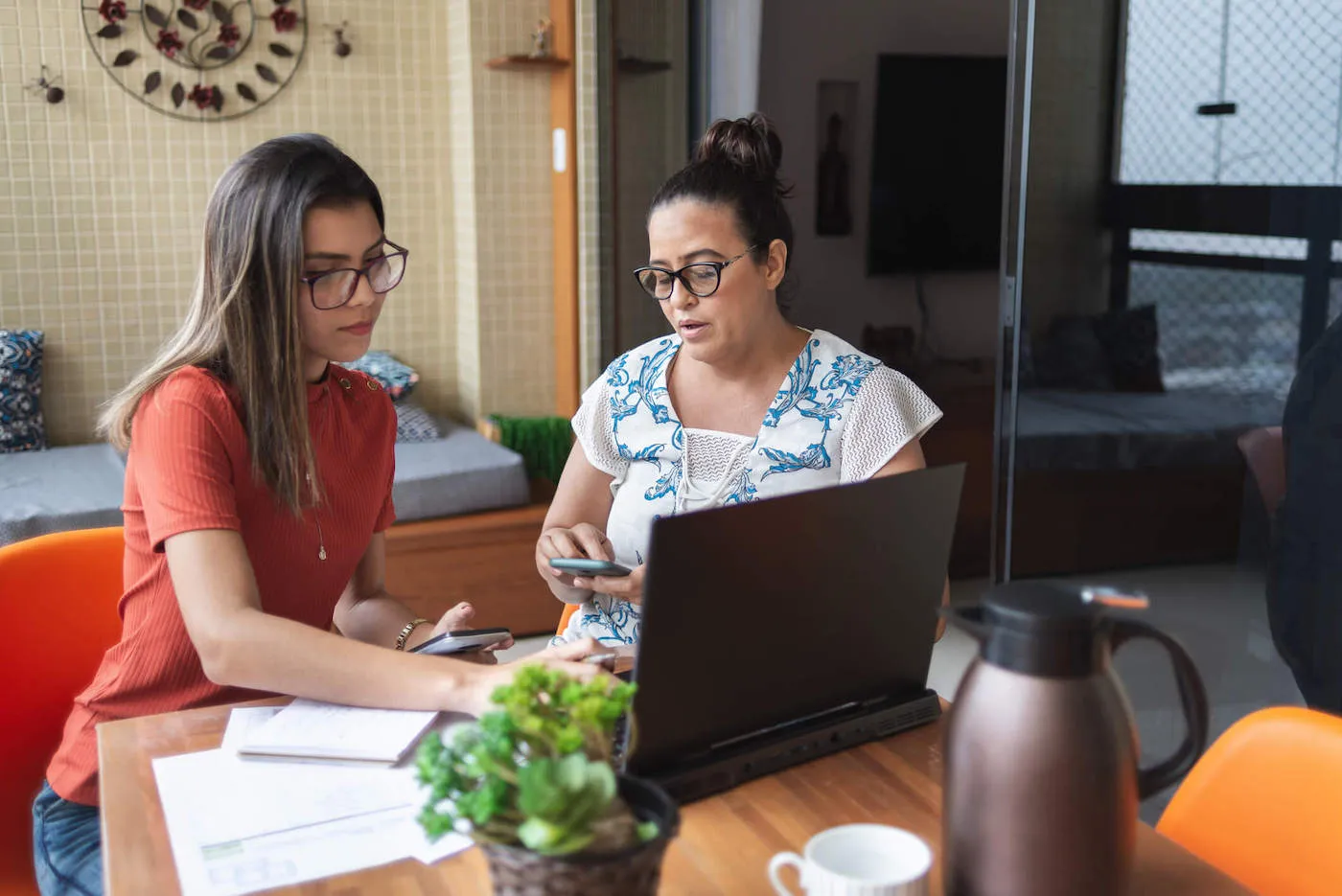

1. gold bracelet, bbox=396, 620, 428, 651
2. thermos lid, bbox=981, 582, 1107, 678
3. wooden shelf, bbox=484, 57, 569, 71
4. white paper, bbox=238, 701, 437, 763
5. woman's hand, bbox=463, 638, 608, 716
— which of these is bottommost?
gold bracelet, bbox=396, 620, 428, 651

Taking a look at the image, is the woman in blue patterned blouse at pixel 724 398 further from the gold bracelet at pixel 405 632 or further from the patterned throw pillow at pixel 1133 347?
the patterned throw pillow at pixel 1133 347

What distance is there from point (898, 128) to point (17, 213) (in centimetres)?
289

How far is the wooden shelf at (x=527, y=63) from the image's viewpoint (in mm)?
4125

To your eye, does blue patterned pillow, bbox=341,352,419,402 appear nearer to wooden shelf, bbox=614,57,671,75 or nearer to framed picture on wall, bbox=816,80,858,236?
wooden shelf, bbox=614,57,671,75

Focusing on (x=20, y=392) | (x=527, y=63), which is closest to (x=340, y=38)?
(x=527, y=63)

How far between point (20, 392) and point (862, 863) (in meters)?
3.87

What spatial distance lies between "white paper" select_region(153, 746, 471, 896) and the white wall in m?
2.68

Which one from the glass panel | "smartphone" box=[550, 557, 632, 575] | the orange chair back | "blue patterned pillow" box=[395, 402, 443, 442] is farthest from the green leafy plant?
"blue patterned pillow" box=[395, 402, 443, 442]

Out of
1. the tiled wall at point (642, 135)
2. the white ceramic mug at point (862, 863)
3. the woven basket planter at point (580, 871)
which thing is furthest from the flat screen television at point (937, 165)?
the woven basket planter at point (580, 871)

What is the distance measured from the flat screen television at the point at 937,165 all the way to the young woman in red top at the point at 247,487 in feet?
7.98

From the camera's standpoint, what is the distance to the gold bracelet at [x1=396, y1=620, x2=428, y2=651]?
1.73m

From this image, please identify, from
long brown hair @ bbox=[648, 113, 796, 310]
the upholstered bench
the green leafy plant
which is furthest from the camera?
the upholstered bench

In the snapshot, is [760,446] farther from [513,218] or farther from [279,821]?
[513,218]

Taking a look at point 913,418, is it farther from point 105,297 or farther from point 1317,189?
point 105,297
